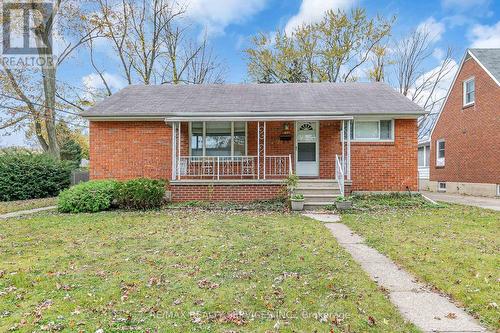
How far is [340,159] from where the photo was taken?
38.8 feet

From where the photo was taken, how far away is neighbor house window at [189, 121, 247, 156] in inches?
485

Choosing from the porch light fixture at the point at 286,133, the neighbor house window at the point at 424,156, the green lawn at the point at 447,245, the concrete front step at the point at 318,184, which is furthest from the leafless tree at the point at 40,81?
the neighbor house window at the point at 424,156

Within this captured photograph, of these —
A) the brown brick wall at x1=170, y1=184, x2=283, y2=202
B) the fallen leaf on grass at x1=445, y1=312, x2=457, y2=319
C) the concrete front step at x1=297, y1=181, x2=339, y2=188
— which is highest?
the concrete front step at x1=297, y1=181, x2=339, y2=188

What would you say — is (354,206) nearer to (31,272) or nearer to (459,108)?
(31,272)

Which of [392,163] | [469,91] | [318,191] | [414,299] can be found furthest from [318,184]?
[469,91]

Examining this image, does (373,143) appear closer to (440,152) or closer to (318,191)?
(318,191)

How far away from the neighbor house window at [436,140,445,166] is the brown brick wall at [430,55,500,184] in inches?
13.0

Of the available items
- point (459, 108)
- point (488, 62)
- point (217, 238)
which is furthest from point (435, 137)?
point (217, 238)

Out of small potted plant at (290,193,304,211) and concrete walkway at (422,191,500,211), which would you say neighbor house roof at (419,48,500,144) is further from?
small potted plant at (290,193,304,211)

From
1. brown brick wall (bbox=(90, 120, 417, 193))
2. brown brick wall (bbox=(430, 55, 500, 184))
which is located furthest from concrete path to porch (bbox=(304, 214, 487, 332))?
brown brick wall (bbox=(430, 55, 500, 184))

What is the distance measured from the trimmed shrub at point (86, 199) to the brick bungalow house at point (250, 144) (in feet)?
6.36

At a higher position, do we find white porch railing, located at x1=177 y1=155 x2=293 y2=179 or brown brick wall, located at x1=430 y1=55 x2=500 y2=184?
brown brick wall, located at x1=430 y1=55 x2=500 y2=184

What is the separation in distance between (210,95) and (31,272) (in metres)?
10.5

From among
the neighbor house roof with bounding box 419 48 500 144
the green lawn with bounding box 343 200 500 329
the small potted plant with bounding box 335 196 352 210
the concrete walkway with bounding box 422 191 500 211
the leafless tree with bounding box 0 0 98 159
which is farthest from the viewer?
the leafless tree with bounding box 0 0 98 159
